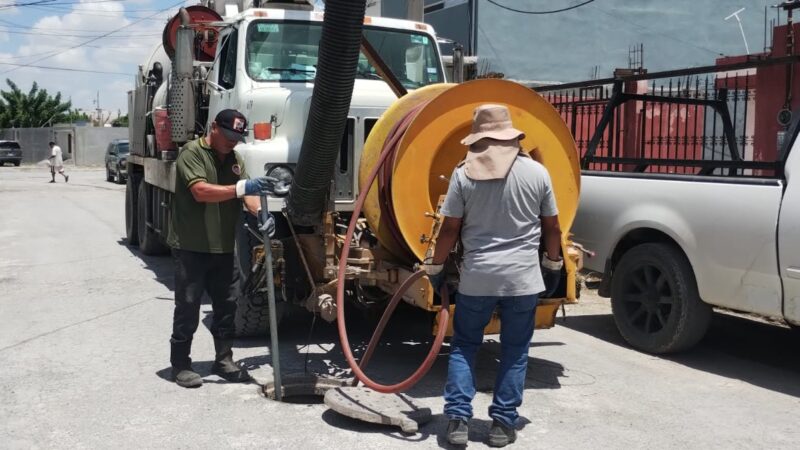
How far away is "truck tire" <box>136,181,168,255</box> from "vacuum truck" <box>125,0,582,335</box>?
A: 2.93 metres

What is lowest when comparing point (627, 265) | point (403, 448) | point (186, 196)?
point (403, 448)

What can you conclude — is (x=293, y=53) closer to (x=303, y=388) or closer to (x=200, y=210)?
(x=200, y=210)

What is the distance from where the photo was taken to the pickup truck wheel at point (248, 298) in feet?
21.9

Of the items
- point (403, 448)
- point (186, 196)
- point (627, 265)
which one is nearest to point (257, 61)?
point (186, 196)

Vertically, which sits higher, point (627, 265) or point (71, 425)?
point (627, 265)

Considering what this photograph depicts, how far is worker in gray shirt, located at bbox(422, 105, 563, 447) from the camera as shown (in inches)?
186

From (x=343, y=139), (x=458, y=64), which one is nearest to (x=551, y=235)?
(x=343, y=139)

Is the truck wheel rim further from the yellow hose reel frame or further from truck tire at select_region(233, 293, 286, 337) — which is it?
truck tire at select_region(233, 293, 286, 337)

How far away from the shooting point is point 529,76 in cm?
2086

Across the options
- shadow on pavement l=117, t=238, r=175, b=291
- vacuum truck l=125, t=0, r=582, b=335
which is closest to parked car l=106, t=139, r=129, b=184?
shadow on pavement l=117, t=238, r=175, b=291

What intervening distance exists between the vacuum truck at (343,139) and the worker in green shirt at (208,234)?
0.39 metres

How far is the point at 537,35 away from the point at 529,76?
1.00 m

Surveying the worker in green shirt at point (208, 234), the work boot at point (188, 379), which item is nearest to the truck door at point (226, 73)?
→ the worker in green shirt at point (208, 234)

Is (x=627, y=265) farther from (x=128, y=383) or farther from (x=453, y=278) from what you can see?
(x=128, y=383)
